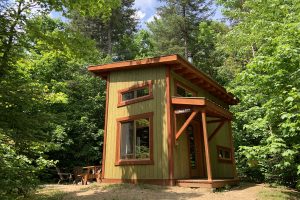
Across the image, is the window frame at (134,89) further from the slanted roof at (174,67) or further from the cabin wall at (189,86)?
the cabin wall at (189,86)

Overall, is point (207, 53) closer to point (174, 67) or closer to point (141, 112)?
point (174, 67)

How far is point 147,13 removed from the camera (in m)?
36.2

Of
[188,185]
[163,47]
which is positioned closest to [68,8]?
[188,185]

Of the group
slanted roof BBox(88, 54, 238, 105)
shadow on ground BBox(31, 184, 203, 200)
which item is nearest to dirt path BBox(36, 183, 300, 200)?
shadow on ground BBox(31, 184, 203, 200)

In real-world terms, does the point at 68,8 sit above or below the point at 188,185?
above

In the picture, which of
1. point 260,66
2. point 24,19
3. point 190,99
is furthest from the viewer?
point 190,99

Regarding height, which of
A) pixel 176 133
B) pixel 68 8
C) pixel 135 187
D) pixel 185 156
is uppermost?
pixel 68 8

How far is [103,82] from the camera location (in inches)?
858

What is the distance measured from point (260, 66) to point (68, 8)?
7282mm

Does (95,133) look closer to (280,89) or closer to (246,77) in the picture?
(246,77)

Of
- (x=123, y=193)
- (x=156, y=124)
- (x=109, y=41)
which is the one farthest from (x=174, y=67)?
(x=109, y=41)

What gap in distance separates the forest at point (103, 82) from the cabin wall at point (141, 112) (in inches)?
77.8

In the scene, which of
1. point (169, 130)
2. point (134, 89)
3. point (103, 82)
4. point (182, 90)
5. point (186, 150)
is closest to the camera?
point (169, 130)

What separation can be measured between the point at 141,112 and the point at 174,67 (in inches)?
91.2
